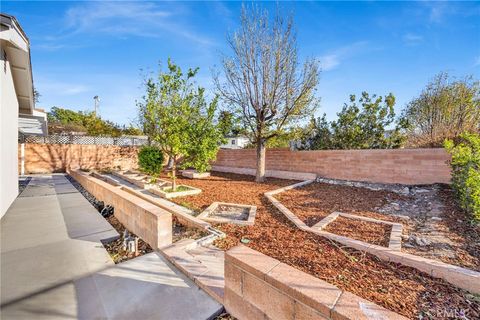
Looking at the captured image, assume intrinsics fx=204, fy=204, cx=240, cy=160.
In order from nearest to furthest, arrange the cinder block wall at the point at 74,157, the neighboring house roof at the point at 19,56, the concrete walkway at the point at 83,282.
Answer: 1. the concrete walkway at the point at 83,282
2. the neighboring house roof at the point at 19,56
3. the cinder block wall at the point at 74,157

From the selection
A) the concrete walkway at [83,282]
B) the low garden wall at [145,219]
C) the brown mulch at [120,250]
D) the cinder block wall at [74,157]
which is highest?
the cinder block wall at [74,157]

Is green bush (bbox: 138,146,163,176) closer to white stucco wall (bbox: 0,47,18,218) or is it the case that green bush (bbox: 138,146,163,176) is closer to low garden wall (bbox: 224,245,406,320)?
white stucco wall (bbox: 0,47,18,218)

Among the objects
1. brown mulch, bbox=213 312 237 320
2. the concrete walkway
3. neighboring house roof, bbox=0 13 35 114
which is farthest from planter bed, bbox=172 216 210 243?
neighboring house roof, bbox=0 13 35 114

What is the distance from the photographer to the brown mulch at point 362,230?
344 cm

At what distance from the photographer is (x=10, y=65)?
18.3 ft

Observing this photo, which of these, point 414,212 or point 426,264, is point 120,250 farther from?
point 414,212

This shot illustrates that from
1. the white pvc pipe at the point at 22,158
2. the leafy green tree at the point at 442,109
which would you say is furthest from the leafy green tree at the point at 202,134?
the white pvc pipe at the point at 22,158

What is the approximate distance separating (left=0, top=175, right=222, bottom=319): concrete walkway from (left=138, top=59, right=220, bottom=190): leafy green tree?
3875 millimetres

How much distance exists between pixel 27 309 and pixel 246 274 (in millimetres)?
2087

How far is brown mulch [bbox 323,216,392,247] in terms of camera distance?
3.44 metres

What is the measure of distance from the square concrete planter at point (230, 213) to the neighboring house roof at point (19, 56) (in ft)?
17.0

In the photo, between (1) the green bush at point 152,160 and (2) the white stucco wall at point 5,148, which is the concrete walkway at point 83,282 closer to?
(2) the white stucco wall at point 5,148

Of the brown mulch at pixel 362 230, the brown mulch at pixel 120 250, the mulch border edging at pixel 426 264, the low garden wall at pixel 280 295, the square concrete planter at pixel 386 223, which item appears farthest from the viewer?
the brown mulch at pixel 362 230

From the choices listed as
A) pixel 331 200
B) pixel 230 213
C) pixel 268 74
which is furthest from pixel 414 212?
pixel 268 74
